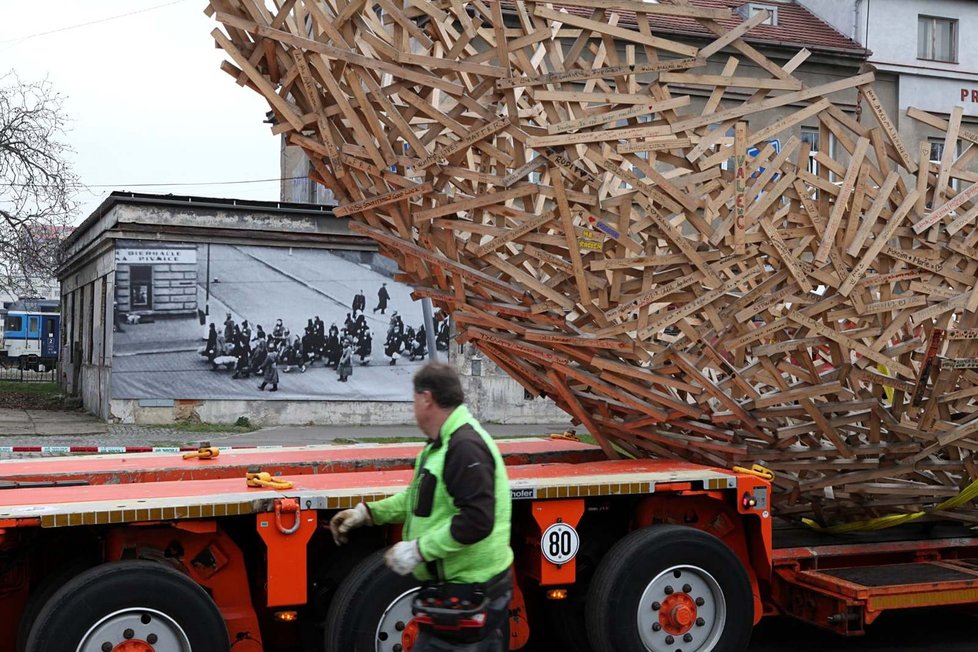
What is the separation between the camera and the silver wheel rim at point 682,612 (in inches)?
264

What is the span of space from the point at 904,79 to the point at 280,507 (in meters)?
26.2

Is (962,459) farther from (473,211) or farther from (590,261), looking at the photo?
(473,211)

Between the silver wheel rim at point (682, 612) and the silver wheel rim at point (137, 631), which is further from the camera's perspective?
the silver wheel rim at point (682, 612)

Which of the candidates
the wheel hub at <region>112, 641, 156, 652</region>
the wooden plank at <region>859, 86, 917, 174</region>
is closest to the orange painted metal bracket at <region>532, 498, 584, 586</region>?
the wheel hub at <region>112, 641, 156, 652</region>

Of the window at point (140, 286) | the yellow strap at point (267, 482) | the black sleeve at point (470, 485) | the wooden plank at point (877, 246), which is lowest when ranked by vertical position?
the yellow strap at point (267, 482)

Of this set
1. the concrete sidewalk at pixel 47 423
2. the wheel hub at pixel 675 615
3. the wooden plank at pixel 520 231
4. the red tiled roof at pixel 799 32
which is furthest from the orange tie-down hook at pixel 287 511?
the red tiled roof at pixel 799 32

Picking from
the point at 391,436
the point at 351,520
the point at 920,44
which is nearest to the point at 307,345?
the point at 391,436

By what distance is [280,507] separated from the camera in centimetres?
587

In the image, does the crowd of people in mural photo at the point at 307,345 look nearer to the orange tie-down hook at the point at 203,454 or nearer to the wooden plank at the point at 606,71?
the orange tie-down hook at the point at 203,454

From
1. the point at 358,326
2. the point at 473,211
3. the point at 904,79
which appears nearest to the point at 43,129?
the point at 358,326

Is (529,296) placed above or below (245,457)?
above

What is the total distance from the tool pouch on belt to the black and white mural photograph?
63.3 ft

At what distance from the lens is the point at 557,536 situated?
6.61 metres

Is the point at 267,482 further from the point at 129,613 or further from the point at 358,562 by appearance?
the point at 129,613
